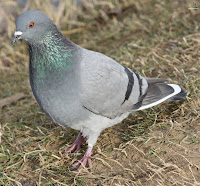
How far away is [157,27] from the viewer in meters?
5.69

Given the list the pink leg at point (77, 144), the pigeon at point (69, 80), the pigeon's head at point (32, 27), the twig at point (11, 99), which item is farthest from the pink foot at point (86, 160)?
the twig at point (11, 99)

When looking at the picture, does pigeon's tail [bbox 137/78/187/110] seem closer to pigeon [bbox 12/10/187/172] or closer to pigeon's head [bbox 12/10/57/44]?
pigeon [bbox 12/10/187/172]

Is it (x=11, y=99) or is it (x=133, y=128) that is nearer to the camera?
(x=133, y=128)

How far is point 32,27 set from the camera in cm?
292

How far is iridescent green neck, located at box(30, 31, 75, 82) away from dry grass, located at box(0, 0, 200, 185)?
0.96 meters

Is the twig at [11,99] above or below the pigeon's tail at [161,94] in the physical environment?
below

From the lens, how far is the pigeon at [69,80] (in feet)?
9.41

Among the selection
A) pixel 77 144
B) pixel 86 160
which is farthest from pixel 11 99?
pixel 86 160

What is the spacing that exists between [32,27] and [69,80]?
25.5 inches

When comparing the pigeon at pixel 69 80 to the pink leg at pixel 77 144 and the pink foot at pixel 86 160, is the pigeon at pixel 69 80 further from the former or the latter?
the pink leg at pixel 77 144

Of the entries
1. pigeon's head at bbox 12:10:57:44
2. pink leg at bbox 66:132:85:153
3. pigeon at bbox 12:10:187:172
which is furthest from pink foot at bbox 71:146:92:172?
pigeon's head at bbox 12:10:57:44

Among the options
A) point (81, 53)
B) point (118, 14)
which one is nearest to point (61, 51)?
point (81, 53)

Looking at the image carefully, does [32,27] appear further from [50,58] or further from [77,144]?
[77,144]

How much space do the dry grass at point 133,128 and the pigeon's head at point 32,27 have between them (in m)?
1.28
